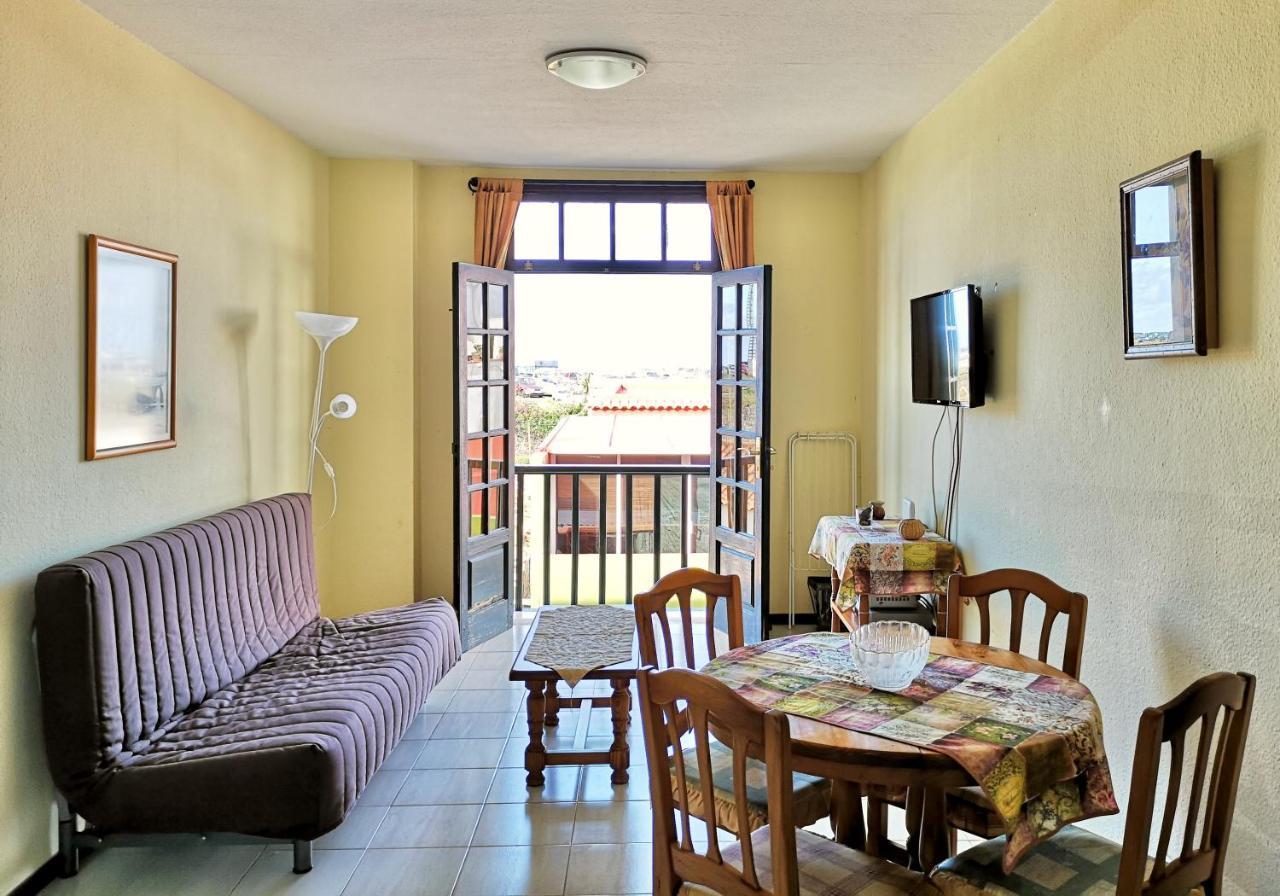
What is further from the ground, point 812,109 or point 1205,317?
point 812,109

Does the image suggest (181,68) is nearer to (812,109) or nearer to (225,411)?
(225,411)

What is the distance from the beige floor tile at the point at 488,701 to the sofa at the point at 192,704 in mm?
607

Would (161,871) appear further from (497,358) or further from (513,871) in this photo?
(497,358)

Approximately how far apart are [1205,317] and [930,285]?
2107 millimetres

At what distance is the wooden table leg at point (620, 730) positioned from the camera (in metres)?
3.24

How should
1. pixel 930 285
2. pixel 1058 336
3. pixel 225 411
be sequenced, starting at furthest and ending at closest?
pixel 930 285 < pixel 225 411 < pixel 1058 336

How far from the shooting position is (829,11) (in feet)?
9.55

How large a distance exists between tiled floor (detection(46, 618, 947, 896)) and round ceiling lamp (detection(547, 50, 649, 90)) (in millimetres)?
2683

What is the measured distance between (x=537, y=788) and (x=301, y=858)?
87cm

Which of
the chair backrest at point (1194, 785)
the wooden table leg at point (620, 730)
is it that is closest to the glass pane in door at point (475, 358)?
the wooden table leg at point (620, 730)

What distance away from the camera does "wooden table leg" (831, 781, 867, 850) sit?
7.20 ft

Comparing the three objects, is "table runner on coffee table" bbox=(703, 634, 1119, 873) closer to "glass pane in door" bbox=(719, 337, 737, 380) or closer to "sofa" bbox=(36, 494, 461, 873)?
"sofa" bbox=(36, 494, 461, 873)

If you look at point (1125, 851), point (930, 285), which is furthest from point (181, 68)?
point (1125, 851)

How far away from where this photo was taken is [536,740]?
323cm
